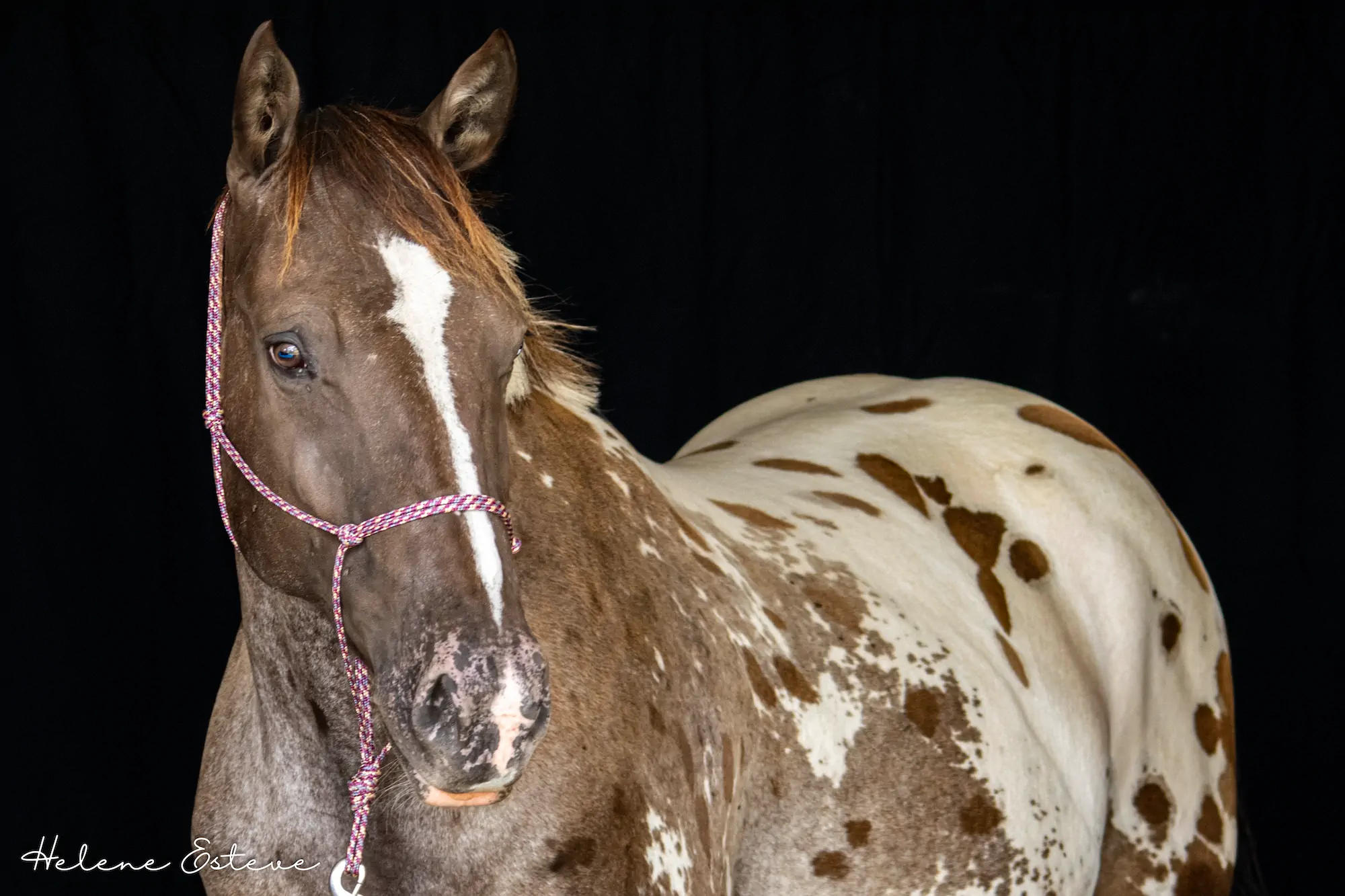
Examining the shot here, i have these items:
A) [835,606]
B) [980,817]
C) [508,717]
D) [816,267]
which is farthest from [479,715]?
[816,267]

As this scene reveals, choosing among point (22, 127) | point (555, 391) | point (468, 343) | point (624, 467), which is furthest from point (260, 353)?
point (22, 127)

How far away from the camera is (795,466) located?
2.30 meters

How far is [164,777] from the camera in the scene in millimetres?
2961

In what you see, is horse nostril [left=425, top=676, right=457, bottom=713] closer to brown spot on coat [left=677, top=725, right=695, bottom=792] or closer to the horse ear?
brown spot on coat [left=677, top=725, right=695, bottom=792]

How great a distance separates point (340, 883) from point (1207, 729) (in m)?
1.67

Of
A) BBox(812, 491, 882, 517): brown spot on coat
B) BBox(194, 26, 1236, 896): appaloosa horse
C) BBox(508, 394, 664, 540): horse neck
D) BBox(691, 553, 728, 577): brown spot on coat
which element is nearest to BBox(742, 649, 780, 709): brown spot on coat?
BBox(194, 26, 1236, 896): appaloosa horse

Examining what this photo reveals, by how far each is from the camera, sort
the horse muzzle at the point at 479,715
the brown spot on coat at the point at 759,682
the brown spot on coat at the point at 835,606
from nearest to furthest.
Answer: the horse muzzle at the point at 479,715
the brown spot on coat at the point at 759,682
the brown spot on coat at the point at 835,606

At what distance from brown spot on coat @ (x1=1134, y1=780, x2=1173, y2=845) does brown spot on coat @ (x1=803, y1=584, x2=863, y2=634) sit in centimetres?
78

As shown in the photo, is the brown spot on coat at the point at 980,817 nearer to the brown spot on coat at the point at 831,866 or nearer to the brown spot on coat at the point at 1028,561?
the brown spot on coat at the point at 831,866

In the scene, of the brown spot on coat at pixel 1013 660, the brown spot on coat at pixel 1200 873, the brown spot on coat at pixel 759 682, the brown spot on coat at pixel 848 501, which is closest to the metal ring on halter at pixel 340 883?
the brown spot on coat at pixel 759 682

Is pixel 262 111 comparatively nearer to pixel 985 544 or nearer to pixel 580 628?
pixel 580 628

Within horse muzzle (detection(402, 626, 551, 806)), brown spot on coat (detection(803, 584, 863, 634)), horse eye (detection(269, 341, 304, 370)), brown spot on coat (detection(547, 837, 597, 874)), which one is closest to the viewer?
horse muzzle (detection(402, 626, 551, 806))

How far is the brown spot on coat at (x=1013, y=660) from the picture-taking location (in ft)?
7.10

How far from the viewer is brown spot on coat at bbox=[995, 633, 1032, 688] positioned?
85.2 inches
